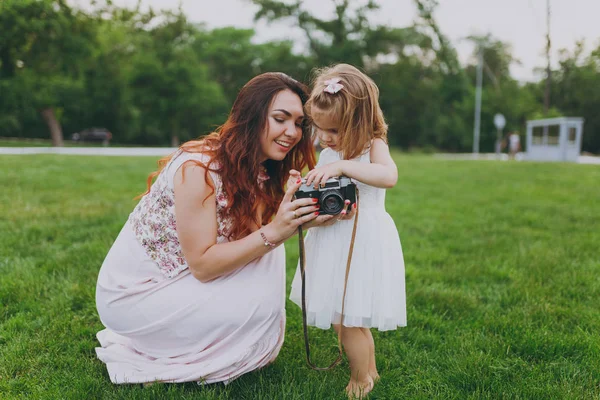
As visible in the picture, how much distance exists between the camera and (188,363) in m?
2.30

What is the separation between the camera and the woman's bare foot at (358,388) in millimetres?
2268

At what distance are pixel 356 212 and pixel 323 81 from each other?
0.59 m

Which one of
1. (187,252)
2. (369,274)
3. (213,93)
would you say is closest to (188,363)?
(187,252)

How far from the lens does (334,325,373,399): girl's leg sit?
7.55 feet

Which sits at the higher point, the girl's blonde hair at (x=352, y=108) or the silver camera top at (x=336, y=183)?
the girl's blonde hair at (x=352, y=108)

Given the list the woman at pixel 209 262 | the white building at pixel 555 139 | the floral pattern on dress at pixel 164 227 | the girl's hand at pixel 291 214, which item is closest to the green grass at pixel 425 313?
the woman at pixel 209 262

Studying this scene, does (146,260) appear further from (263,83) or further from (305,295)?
(263,83)

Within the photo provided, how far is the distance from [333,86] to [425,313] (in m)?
1.81

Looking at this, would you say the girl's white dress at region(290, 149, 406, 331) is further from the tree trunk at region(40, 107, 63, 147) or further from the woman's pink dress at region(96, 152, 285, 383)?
the tree trunk at region(40, 107, 63, 147)

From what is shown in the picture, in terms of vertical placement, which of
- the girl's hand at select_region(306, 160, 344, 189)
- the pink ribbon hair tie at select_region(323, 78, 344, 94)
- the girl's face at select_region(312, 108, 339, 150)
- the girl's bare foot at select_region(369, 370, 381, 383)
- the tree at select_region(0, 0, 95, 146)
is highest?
the tree at select_region(0, 0, 95, 146)

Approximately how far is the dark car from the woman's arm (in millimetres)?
33302

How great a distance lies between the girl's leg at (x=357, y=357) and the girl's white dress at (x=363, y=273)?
11cm

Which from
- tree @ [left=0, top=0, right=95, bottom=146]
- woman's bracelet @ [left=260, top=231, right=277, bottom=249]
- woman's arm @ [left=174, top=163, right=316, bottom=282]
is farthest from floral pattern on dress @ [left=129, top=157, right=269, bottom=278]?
tree @ [left=0, top=0, right=95, bottom=146]

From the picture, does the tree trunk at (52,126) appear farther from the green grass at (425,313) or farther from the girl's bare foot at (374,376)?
the girl's bare foot at (374,376)
